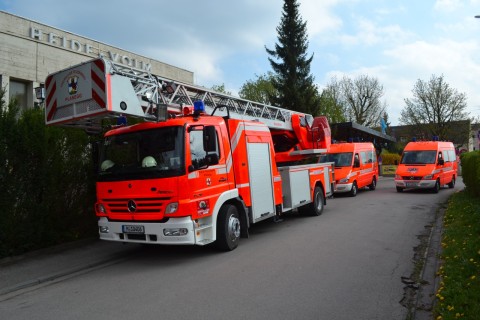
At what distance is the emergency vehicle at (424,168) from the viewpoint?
57.6 ft

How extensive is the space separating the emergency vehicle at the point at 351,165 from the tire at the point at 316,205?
433cm

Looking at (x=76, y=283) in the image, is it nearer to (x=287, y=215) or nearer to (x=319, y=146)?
(x=287, y=215)

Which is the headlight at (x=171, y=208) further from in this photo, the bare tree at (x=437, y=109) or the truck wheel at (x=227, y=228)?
the bare tree at (x=437, y=109)

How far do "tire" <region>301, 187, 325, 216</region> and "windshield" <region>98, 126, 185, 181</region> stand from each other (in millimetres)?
6230

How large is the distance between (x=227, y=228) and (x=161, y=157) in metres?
1.86

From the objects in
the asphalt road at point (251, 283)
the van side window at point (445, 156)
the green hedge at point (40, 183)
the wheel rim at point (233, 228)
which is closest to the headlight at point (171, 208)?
the asphalt road at point (251, 283)

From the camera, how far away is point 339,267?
21.1 feet

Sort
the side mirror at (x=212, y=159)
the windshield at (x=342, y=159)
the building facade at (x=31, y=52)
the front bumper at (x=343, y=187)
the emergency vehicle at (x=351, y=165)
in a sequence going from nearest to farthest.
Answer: the side mirror at (x=212, y=159), the front bumper at (x=343, y=187), the emergency vehicle at (x=351, y=165), the windshield at (x=342, y=159), the building facade at (x=31, y=52)

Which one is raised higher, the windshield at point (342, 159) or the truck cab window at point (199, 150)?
the truck cab window at point (199, 150)

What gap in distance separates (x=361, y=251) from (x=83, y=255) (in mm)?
5378

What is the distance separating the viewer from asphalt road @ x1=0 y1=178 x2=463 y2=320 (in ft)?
15.7

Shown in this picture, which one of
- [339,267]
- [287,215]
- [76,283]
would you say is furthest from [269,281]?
[287,215]

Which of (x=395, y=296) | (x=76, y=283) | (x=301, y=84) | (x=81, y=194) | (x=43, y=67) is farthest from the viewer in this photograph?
(x=301, y=84)

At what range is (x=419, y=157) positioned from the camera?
18500 mm
